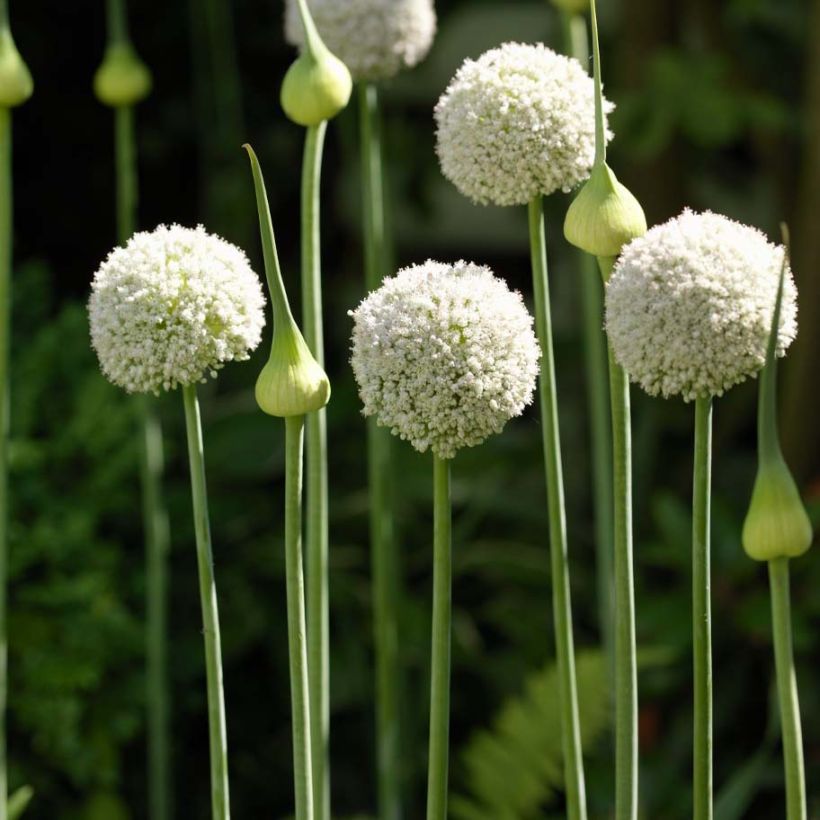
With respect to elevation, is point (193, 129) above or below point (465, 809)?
above

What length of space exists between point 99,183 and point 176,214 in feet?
0.42

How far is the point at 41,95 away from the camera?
1.47 meters

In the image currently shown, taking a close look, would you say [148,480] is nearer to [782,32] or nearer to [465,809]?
[465,809]

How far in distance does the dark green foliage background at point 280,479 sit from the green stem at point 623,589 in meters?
0.56

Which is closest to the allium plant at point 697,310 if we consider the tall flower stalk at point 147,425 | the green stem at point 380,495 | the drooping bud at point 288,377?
the drooping bud at point 288,377

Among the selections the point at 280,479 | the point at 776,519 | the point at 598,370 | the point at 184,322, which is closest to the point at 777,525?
the point at 776,519

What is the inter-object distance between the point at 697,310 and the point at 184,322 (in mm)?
194

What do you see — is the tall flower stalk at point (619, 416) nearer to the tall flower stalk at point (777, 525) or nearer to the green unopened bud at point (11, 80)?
the tall flower stalk at point (777, 525)

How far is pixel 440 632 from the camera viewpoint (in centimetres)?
49

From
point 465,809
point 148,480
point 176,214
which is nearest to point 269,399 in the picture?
point 148,480

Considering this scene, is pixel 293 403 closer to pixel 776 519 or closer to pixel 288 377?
pixel 288 377

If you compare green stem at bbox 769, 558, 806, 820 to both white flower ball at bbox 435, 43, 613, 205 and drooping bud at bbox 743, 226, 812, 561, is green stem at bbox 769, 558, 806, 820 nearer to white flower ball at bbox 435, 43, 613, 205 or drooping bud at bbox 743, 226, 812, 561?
drooping bud at bbox 743, 226, 812, 561

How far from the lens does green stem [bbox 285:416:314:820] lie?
1.58ft

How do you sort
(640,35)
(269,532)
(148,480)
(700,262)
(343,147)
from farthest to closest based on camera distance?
(343,147), (640,35), (269,532), (148,480), (700,262)
